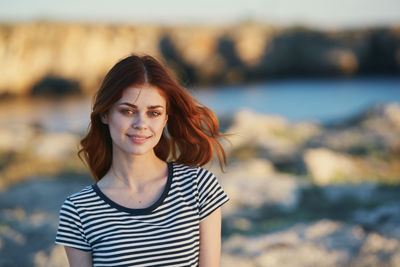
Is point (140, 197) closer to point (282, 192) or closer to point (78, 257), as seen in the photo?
point (78, 257)

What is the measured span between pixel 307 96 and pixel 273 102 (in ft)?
8.93

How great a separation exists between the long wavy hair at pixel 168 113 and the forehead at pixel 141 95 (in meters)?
0.02

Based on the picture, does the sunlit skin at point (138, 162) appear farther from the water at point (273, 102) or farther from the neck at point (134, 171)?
the water at point (273, 102)

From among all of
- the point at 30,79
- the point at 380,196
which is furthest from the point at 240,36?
the point at 380,196

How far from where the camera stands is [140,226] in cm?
169

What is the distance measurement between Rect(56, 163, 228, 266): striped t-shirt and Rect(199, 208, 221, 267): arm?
26 mm

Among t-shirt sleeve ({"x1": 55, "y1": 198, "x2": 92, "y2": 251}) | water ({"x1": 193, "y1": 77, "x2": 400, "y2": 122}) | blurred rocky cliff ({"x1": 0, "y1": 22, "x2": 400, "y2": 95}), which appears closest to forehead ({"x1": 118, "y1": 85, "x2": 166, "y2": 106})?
t-shirt sleeve ({"x1": 55, "y1": 198, "x2": 92, "y2": 251})

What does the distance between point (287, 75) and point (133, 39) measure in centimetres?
1314

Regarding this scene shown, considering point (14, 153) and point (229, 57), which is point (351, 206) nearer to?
point (14, 153)

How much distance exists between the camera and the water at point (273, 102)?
1886 cm

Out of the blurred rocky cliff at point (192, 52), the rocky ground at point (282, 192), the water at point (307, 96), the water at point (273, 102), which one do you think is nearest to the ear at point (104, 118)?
the rocky ground at point (282, 192)

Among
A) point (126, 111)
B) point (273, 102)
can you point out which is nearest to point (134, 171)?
point (126, 111)

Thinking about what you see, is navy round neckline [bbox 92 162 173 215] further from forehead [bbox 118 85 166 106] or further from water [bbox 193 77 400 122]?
water [bbox 193 77 400 122]

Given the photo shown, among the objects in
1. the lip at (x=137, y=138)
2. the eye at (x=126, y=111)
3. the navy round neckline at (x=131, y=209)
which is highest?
the eye at (x=126, y=111)
